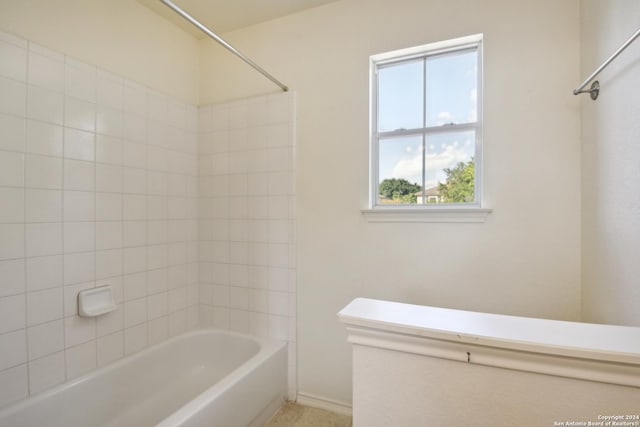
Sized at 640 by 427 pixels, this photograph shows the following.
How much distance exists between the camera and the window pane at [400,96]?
1857 mm

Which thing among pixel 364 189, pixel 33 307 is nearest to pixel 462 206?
pixel 364 189

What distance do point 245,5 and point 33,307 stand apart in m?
2.16

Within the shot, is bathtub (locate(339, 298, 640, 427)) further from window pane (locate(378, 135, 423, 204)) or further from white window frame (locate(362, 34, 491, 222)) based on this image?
window pane (locate(378, 135, 423, 204))

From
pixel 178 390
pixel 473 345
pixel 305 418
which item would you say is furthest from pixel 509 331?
pixel 178 390

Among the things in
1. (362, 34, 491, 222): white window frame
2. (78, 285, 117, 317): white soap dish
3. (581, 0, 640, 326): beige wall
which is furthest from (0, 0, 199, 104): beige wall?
(581, 0, 640, 326): beige wall

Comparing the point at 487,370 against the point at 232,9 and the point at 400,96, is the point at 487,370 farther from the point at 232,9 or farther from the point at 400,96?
the point at 232,9

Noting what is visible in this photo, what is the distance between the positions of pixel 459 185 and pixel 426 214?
10.8 inches

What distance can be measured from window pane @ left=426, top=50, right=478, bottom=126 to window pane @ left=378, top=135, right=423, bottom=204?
7.3 inches

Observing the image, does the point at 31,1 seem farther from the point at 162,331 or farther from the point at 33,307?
the point at 162,331

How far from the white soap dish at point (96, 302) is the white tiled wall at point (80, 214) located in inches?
1.6

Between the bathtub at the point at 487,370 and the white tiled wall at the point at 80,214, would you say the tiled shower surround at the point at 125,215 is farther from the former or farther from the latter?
the bathtub at the point at 487,370

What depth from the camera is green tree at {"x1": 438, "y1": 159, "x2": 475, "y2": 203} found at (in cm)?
172

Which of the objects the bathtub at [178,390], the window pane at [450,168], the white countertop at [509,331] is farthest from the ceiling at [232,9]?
the bathtub at [178,390]

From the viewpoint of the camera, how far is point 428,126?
71.3 inches
